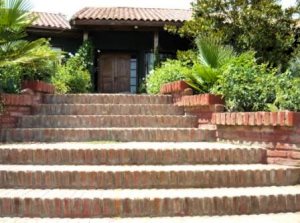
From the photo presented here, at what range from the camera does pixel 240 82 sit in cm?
634

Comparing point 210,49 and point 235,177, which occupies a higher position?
point 210,49

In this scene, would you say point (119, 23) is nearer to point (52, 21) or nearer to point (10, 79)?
point (52, 21)

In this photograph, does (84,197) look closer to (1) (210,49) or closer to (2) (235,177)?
(2) (235,177)

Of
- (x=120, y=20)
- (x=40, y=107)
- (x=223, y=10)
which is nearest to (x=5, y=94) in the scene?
(x=40, y=107)

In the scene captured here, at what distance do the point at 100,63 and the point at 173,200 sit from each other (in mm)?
11790

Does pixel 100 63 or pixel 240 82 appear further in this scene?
pixel 100 63

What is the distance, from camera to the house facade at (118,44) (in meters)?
14.8

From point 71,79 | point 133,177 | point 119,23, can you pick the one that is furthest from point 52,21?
point 133,177

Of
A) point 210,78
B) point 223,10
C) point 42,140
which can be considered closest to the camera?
point 42,140

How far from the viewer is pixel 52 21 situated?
15.5 m

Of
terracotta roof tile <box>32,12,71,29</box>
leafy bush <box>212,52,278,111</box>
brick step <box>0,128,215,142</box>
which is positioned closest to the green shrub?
brick step <box>0,128,215,142</box>

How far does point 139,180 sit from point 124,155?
630 mm

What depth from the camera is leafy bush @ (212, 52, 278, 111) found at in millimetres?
6055

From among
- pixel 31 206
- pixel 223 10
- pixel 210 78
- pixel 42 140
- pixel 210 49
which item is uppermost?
pixel 223 10
